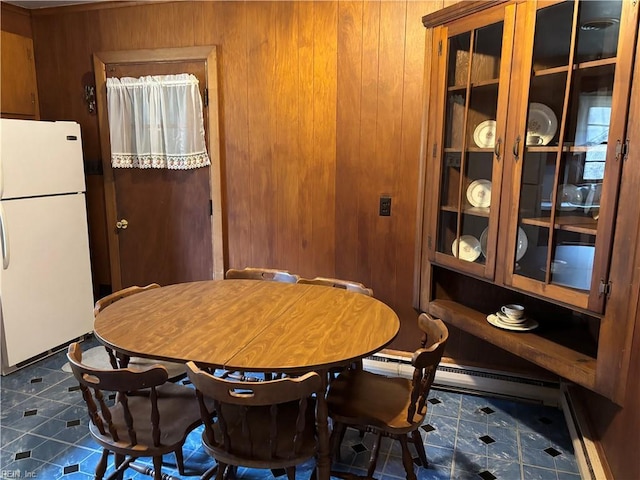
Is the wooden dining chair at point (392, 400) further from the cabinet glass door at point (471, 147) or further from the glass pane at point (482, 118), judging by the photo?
the glass pane at point (482, 118)

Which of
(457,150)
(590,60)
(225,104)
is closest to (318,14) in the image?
(225,104)

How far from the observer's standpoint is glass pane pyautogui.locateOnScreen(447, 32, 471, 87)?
2.33 meters

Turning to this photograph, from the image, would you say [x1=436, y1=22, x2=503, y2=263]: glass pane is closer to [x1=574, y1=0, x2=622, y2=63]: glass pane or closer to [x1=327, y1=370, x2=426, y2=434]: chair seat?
[x1=574, y1=0, x2=622, y2=63]: glass pane

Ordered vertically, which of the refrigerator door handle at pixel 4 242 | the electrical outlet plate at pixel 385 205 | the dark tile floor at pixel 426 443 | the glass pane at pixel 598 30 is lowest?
the dark tile floor at pixel 426 443

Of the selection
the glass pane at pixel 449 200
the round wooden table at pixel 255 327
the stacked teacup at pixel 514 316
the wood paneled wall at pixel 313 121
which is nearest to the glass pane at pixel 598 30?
the glass pane at pixel 449 200

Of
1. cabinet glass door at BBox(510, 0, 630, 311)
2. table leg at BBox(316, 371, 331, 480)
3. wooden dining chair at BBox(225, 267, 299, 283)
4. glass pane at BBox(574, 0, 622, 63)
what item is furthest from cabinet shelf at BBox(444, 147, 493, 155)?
table leg at BBox(316, 371, 331, 480)

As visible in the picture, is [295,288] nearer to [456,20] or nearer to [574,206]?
[574,206]

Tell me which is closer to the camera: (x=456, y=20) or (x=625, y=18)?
(x=625, y=18)

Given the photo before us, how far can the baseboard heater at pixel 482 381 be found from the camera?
2.72 meters

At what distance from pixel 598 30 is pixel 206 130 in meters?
2.42

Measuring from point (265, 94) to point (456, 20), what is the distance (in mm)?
1301

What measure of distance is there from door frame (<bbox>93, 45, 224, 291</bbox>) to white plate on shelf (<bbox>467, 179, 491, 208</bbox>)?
5.71 feet

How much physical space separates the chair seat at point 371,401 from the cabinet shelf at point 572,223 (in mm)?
929

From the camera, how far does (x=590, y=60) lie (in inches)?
71.9
